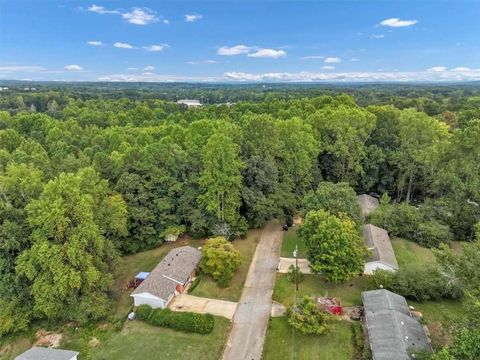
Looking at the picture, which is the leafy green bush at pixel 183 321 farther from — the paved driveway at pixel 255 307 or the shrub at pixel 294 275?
the shrub at pixel 294 275

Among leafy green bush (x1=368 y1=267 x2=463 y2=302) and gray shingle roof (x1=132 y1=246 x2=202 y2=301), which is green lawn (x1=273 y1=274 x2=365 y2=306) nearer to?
leafy green bush (x1=368 y1=267 x2=463 y2=302)

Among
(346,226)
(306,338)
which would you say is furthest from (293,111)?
(306,338)

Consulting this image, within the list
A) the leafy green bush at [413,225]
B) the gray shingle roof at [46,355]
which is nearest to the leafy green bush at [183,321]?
the gray shingle roof at [46,355]

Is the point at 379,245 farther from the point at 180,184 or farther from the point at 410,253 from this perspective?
the point at 180,184

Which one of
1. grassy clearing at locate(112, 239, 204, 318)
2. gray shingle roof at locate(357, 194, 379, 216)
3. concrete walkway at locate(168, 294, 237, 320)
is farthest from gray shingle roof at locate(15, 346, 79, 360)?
gray shingle roof at locate(357, 194, 379, 216)

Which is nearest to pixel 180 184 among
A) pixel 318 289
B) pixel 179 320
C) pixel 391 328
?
pixel 179 320

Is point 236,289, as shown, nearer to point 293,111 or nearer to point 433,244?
point 433,244

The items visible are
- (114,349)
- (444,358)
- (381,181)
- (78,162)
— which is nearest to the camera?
(444,358)
